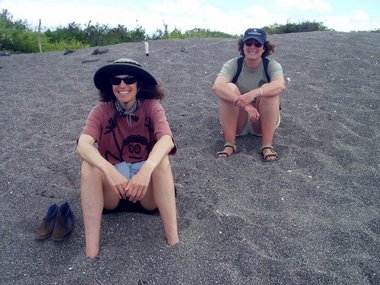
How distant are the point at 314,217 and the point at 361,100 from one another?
9.26 feet

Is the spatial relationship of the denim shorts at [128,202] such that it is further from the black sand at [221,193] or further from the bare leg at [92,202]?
the bare leg at [92,202]

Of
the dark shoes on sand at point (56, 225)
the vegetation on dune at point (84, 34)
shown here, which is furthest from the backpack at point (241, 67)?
the vegetation on dune at point (84, 34)

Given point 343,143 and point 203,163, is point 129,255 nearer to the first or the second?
point 203,163

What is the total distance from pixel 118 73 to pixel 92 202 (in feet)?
3.01

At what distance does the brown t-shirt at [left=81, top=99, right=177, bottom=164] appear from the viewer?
278 cm

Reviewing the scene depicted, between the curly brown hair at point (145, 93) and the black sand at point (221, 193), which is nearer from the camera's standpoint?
the black sand at point (221, 193)

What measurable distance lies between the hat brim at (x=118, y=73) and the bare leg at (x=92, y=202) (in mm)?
646

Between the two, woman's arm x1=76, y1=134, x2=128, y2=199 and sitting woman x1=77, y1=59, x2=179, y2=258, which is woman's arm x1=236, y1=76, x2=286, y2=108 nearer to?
sitting woman x1=77, y1=59, x2=179, y2=258

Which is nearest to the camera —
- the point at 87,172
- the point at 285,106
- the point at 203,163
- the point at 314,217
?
the point at 87,172

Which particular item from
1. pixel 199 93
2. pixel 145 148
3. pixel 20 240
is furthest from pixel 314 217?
pixel 199 93

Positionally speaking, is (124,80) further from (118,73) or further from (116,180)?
(116,180)

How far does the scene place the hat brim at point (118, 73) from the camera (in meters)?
2.68

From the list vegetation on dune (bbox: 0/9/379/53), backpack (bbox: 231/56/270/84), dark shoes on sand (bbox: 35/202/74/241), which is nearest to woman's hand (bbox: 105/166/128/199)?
dark shoes on sand (bbox: 35/202/74/241)

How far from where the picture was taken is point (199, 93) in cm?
577
